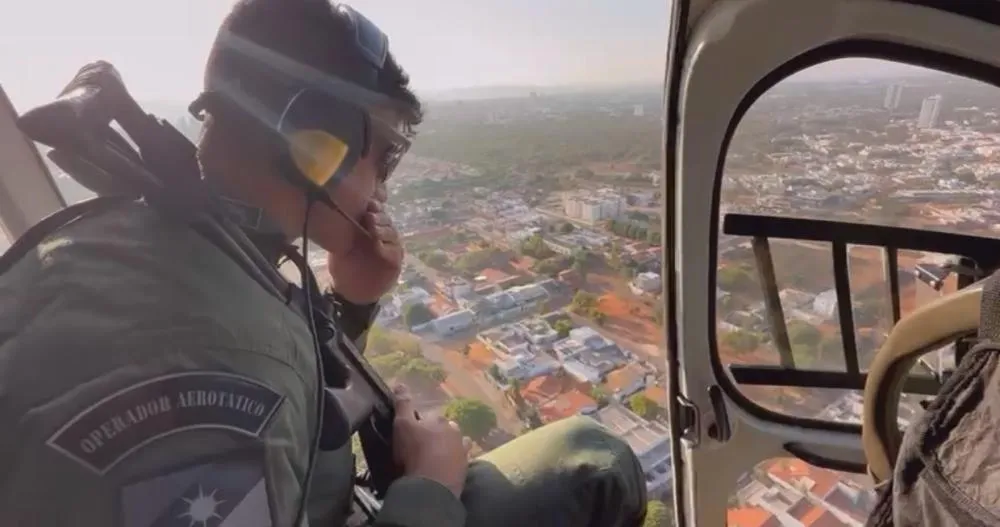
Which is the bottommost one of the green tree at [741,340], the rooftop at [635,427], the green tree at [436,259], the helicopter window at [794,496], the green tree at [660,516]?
the green tree at [660,516]

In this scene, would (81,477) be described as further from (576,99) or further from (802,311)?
(802,311)

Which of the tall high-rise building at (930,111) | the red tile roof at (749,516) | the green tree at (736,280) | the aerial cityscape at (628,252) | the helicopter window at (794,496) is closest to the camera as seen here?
the tall high-rise building at (930,111)

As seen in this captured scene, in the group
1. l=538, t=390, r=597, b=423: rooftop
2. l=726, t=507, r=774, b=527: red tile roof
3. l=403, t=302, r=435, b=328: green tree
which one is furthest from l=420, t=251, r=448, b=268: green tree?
l=726, t=507, r=774, b=527: red tile roof

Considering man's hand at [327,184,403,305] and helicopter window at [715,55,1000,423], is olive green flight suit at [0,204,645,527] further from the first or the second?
helicopter window at [715,55,1000,423]

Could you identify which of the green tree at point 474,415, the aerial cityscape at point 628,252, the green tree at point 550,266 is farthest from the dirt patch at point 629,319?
the green tree at point 474,415

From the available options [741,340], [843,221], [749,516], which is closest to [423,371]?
[741,340]

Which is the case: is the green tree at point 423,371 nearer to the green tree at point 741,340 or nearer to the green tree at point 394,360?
the green tree at point 394,360

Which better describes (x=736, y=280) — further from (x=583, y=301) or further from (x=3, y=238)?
(x=3, y=238)
